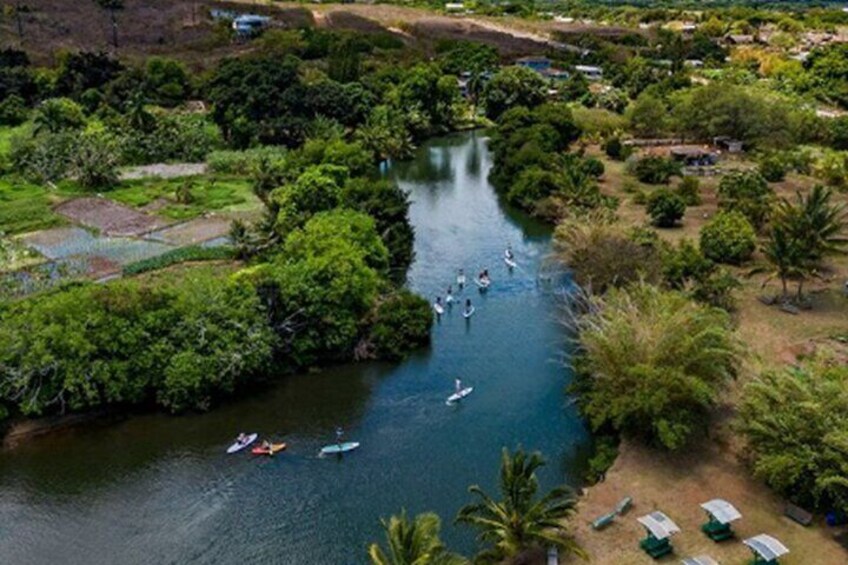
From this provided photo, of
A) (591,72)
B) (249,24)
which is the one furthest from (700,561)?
(249,24)

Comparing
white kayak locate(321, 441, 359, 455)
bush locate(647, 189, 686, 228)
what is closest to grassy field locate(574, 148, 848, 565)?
white kayak locate(321, 441, 359, 455)

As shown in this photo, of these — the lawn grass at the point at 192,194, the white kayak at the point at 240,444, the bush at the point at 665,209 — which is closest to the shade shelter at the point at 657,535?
the white kayak at the point at 240,444

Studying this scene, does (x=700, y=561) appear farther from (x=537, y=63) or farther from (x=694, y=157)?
(x=537, y=63)

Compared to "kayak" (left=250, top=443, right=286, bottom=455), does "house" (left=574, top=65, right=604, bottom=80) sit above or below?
above

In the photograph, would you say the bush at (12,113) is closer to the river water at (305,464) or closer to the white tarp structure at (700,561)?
the river water at (305,464)

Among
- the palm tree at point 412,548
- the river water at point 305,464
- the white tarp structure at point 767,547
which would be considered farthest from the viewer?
the river water at point 305,464

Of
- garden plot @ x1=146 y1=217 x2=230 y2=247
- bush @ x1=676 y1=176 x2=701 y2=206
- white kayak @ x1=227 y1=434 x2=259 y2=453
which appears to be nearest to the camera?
white kayak @ x1=227 y1=434 x2=259 y2=453

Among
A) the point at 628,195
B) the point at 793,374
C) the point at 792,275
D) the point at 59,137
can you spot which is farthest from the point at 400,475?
the point at 59,137

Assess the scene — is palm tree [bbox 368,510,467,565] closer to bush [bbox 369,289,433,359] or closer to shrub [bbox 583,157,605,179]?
bush [bbox 369,289,433,359]
